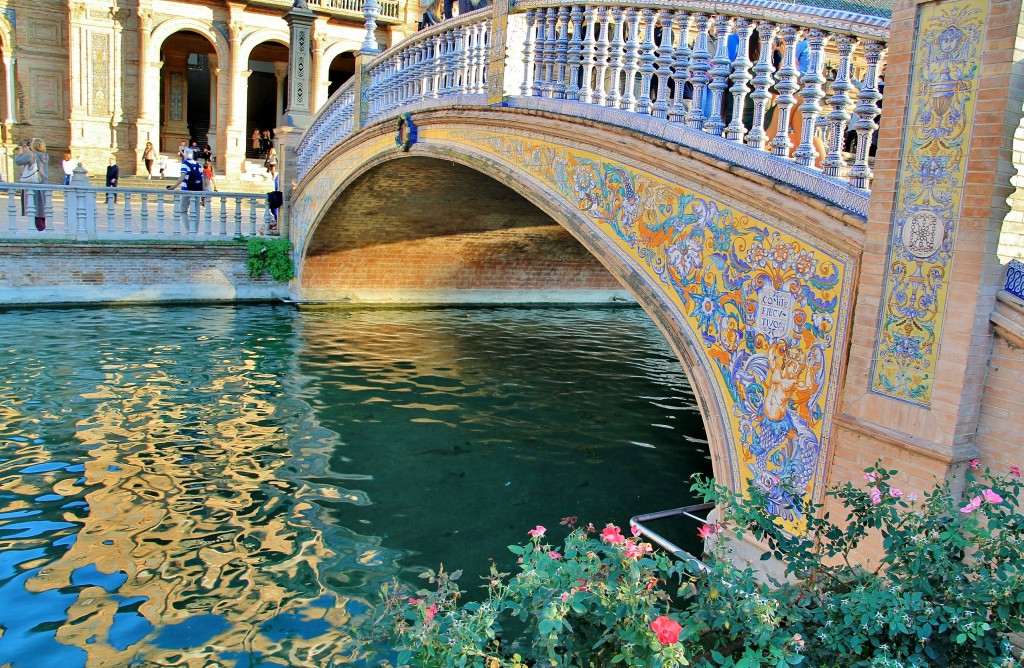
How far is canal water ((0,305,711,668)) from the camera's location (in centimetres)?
452

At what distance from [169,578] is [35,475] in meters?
2.15

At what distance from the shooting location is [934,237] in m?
3.81

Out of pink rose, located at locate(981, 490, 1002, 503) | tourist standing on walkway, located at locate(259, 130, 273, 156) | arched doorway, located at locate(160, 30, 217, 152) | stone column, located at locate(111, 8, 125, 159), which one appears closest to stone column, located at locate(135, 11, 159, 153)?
stone column, located at locate(111, 8, 125, 159)

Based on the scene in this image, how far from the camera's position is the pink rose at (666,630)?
2.22 metres

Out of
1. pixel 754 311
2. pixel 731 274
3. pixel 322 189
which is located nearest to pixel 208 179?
pixel 322 189

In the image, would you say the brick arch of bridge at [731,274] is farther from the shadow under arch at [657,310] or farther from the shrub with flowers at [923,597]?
the shrub with flowers at [923,597]

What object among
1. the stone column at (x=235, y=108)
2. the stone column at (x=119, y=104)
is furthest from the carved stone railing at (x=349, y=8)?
the stone column at (x=119, y=104)

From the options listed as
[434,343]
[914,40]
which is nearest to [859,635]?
[914,40]

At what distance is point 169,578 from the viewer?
16.0ft

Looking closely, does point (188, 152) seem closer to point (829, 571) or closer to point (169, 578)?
point (169, 578)

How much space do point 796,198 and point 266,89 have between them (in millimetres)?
29232

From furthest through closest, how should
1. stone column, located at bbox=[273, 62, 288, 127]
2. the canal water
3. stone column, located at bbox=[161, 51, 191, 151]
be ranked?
1. stone column, located at bbox=[273, 62, 288, 127]
2. stone column, located at bbox=[161, 51, 191, 151]
3. the canal water

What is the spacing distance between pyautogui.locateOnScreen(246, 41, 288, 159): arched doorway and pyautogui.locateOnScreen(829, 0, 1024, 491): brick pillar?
26.5 meters

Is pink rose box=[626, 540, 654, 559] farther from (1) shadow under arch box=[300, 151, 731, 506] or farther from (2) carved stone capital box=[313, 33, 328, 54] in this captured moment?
(2) carved stone capital box=[313, 33, 328, 54]
